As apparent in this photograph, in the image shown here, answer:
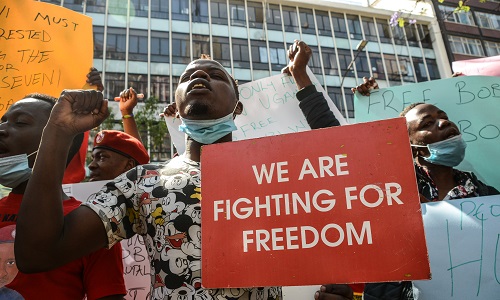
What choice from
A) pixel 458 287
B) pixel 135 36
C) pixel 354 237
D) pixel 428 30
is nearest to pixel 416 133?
pixel 458 287

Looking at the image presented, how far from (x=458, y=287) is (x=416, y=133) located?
A: 121cm

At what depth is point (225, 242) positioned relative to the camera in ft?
3.86

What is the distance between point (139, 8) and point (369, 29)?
1537 cm

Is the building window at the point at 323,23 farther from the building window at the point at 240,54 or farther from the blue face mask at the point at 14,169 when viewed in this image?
the blue face mask at the point at 14,169

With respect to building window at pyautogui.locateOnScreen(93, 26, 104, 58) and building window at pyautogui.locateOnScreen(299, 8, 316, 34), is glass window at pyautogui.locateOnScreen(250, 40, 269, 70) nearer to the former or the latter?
building window at pyautogui.locateOnScreen(299, 8, 316, 34)

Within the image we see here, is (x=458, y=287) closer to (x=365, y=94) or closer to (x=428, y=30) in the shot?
(x=365, y=94)

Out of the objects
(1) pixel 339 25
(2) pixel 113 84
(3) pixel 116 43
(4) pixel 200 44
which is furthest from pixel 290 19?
(2) pixel 113 84

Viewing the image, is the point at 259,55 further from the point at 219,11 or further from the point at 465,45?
the point at 465,45

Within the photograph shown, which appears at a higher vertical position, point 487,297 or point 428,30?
point 428,30

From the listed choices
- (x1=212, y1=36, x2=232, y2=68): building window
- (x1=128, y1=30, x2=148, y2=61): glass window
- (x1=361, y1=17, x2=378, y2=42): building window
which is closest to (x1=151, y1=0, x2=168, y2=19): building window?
(x1=128, y1=30, x2=148, y2=61): glass window

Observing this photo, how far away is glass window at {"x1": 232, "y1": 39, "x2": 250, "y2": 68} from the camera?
24.6 metres

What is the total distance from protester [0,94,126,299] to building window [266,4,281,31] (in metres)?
25.4

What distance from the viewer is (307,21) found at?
27.2 metres

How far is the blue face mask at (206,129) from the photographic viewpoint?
5.78 feet
